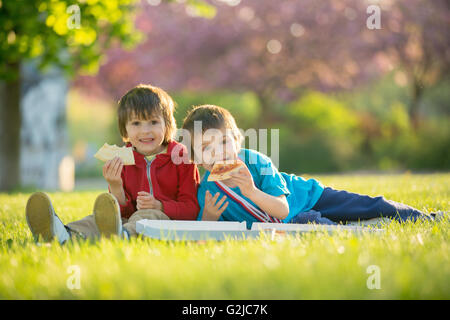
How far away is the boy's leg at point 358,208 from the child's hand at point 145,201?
1.31 metres

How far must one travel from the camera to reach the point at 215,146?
324 cm

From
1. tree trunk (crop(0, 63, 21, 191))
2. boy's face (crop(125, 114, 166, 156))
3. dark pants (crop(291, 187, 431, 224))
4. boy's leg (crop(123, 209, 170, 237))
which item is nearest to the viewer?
boy's leg (crop(123, 209, 170, 237))

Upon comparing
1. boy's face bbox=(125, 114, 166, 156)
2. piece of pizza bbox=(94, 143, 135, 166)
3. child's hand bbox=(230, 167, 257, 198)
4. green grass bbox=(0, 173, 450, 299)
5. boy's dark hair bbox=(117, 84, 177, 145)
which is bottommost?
green grass bbox=(0, 173, 450, 299)

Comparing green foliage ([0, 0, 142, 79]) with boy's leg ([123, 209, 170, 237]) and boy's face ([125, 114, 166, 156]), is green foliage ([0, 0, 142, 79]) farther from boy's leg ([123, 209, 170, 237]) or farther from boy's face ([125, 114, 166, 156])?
boy's leg ([123, 209, 170, 237])

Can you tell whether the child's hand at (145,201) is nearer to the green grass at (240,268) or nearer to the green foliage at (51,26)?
the green grass at (240,268)

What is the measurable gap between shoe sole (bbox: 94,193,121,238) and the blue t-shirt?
0.82 metres

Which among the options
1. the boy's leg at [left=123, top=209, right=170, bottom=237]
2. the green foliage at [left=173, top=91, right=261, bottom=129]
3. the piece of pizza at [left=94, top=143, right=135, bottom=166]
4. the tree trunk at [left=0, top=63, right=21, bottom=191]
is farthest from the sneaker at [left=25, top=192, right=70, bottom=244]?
the green foliage at [left=173, top=91, right=261, bottom=129]

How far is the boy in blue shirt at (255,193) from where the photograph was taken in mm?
3223

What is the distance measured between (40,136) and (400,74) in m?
14.0

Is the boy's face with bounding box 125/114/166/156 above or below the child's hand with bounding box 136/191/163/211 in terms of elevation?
above

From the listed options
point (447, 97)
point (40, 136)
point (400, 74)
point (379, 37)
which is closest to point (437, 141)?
point (379, 37)

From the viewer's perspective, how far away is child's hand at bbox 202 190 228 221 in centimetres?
332

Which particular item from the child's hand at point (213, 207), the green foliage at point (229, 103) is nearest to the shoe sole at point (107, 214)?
the child's hand at point (213, 207)

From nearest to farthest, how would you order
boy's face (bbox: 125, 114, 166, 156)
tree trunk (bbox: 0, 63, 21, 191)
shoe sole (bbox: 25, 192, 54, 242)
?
shoe sole (bbox: 25, 192, 54, 242) → boy's face (bbox: 125, 114, 166, 156) → tree trunk (bbox: 0, 63, 21, 191)
